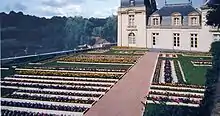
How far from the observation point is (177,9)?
40.6m

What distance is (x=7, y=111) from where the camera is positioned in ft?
32.3

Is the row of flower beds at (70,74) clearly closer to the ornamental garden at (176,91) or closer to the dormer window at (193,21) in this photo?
the ornamental garden at (176,91)

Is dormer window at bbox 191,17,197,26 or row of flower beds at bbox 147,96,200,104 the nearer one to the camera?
row of flower beds at bbox 147,96,200,104

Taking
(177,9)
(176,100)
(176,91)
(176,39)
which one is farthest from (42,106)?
(177,9)

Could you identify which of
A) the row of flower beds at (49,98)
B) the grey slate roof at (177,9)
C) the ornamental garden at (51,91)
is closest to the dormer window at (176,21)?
the grey slate roof at (177,9)

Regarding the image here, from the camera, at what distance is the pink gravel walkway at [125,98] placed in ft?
31.4

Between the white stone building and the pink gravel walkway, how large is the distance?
23.3m

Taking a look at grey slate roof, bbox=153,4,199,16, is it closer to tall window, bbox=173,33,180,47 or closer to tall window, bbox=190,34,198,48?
tall window, bbox=173,33,180,47

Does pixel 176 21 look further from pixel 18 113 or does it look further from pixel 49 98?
pixel 18 113

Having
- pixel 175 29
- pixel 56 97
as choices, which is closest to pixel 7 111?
pixel 56 97

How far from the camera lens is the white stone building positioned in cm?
3734

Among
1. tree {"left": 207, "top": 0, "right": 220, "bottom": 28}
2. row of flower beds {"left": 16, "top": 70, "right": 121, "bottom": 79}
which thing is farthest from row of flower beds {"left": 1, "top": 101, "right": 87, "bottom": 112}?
row of flower beds {"left": 16, "top": 70, "right": 121, "bottom": 79}

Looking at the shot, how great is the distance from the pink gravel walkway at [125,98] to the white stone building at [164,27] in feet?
76.5

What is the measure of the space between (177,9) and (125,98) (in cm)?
3186
